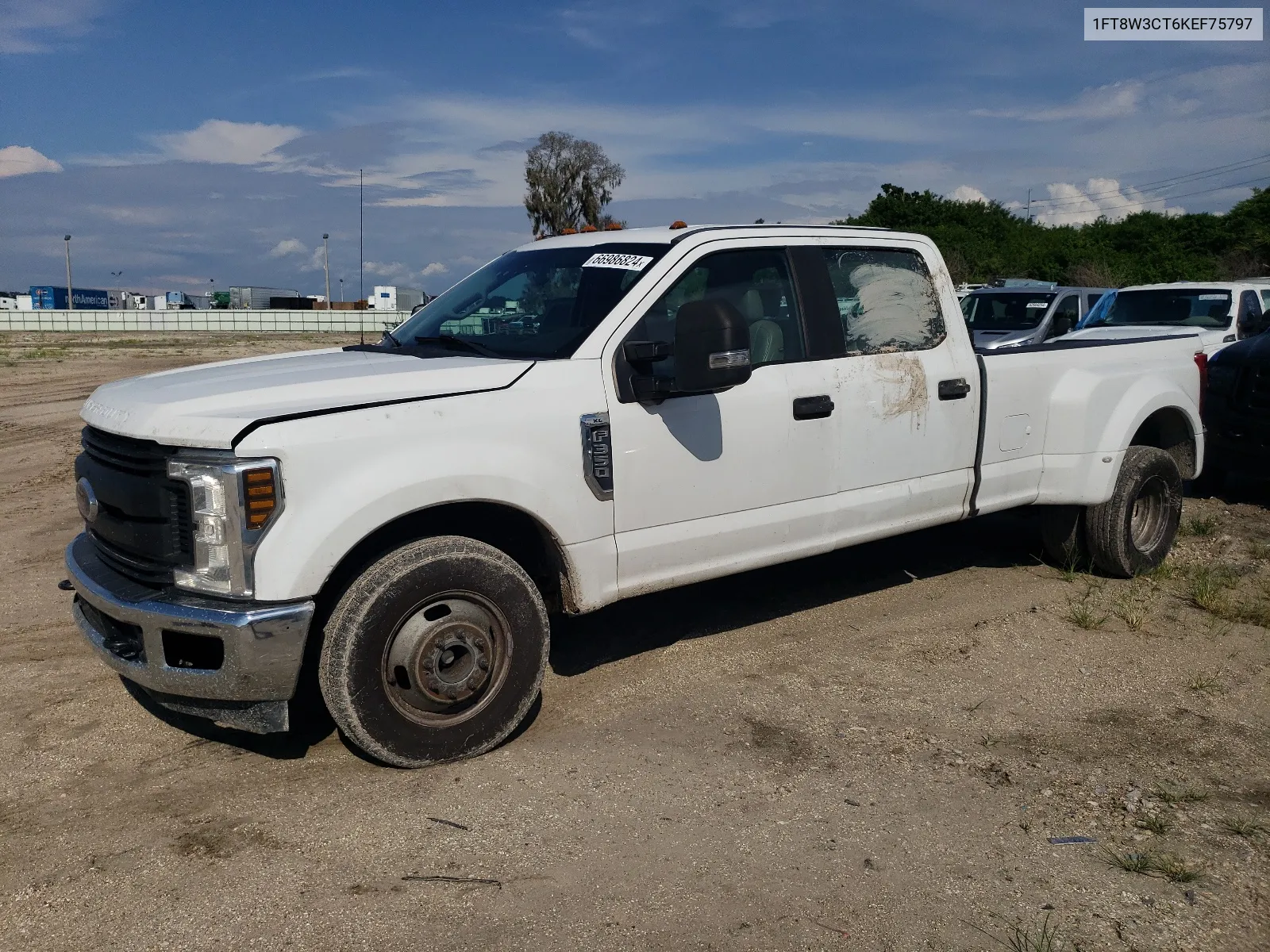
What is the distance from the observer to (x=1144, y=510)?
670 centimetres

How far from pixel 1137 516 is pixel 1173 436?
2.11 ft

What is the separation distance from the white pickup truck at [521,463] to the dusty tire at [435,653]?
0.01 m

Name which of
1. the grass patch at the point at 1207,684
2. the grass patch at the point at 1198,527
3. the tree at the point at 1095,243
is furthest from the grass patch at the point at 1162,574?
the tree at the point at 1095,243

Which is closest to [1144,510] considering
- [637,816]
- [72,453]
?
[637,816]

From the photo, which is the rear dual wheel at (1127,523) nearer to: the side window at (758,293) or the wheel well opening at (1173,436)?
the wheel well opening at (1173,436)

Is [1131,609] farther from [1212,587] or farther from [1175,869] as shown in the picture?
[1175,869]

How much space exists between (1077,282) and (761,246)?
43185 mm

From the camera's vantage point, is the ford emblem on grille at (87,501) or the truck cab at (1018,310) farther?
the truck cab at (1018,310)

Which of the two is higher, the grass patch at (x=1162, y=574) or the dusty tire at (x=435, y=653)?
the dusty tire at (x=435, y=653)

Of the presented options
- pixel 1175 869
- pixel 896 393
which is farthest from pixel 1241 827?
pixel 896 393

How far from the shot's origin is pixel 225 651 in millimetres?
3594

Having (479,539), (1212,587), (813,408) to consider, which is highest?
(813,408)

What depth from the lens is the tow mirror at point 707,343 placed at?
4188mm

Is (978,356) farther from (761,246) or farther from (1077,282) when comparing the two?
(1077,282)
